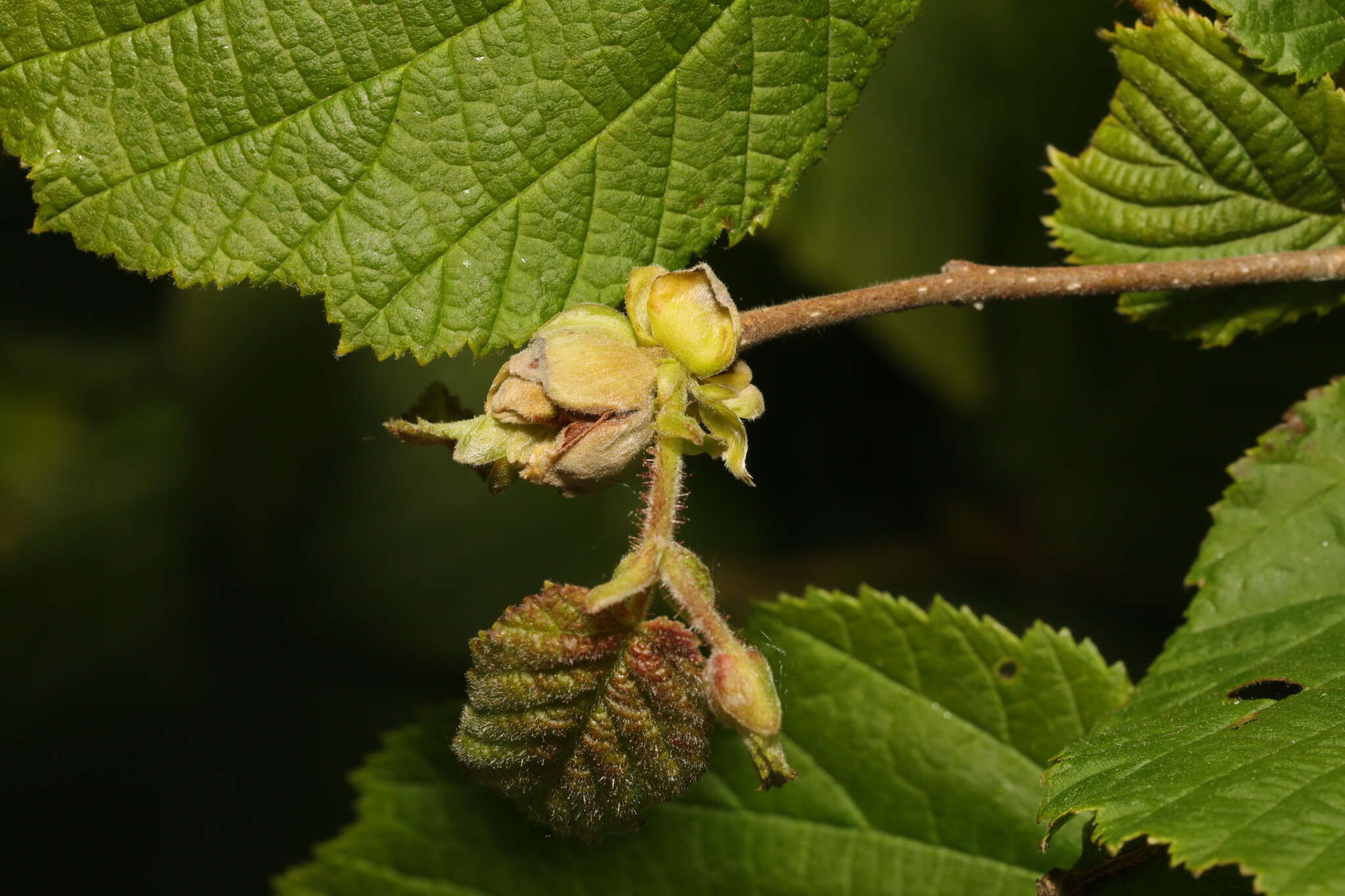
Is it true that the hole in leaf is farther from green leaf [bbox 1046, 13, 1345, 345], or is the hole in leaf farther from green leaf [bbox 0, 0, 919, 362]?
green leaf [bbox 0, 0, 919, 362]

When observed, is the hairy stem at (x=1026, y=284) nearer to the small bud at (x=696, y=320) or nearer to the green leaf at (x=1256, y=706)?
the small bud at (x=696, y=320)

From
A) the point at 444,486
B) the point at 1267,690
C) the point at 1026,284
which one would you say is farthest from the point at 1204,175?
the point at 444,486

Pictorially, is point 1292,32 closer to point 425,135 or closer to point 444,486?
point 425,135

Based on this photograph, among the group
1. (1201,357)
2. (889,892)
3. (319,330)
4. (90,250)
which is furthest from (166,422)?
(1201,357)

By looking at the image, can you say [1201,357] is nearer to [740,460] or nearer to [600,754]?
[740,460]

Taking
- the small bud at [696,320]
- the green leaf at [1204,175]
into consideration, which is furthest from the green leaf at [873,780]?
the small bud at [696,320]

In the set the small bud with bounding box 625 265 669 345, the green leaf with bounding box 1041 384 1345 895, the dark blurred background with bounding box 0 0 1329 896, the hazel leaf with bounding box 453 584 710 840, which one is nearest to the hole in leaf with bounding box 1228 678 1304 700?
the green leaf with bounding box 1041 384 1345 895
